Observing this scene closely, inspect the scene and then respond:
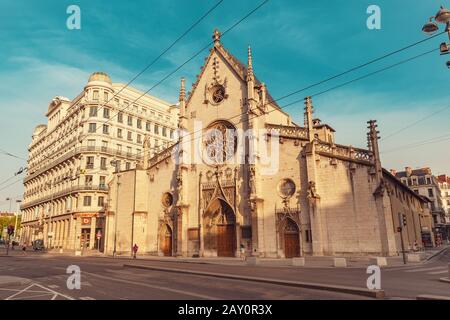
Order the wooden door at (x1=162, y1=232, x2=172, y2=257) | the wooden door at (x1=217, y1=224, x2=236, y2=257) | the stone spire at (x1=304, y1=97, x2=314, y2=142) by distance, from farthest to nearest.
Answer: the wooden door at (x1=162, y1=232, x2=172, y2=257) < the wooden door at (x1=217, y1=224, x2=236, y2=257) < the stone spire at (x1=304, y1=97, x2=314, y2=142)

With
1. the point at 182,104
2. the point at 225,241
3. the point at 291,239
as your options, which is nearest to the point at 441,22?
the point at 291,239

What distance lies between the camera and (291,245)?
92.0 feet

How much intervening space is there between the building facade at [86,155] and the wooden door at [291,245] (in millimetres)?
24876

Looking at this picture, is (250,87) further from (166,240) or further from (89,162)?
(89,162)

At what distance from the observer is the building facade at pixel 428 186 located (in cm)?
7150

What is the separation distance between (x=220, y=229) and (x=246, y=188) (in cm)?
503

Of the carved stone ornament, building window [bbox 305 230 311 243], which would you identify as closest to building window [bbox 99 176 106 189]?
building window [bbox 305 230 311 243]

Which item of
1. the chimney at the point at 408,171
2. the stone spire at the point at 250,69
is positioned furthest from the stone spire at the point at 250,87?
the chimney at the point at 408,171

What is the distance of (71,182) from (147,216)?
2391 cm

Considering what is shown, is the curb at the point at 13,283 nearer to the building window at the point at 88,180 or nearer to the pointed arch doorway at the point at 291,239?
the pointed arch doorway at the point at 291,239

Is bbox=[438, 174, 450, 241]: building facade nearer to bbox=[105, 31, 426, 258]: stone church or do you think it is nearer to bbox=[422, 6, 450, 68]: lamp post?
bbox=[105, 31, 426, 258]: stone church

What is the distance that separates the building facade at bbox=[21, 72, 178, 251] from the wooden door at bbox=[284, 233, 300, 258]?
2488 centimetres

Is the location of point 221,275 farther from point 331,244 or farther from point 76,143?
point 76,143

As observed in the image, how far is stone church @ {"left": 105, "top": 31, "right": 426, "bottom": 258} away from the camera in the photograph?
2542cm
